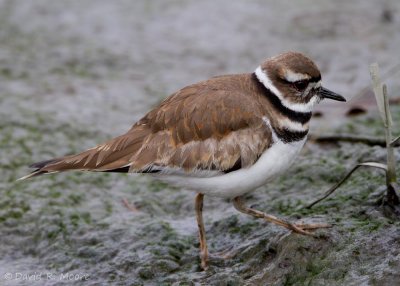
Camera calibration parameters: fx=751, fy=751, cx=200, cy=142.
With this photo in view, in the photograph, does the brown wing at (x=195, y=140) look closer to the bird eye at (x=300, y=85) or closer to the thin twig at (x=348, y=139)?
the bird eye at (x=300, y=85)

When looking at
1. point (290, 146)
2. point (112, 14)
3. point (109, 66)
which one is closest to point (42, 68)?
point (109, 66)

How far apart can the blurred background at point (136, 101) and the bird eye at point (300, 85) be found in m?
0.95

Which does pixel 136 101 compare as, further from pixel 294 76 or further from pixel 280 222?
pixel 280 222

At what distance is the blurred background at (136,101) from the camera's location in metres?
5.68

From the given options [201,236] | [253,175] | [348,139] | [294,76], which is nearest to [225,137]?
[253,175]

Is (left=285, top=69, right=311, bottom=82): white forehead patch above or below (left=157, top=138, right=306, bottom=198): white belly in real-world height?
above

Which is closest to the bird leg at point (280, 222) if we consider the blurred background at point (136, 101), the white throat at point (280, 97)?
the blurred background at point (136, 101)

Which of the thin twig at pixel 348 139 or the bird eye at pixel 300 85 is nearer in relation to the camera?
the bird eye at pixel 300 85

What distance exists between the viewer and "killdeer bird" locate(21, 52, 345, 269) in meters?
5.11

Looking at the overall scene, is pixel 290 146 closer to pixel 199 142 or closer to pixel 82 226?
pixel 199 142

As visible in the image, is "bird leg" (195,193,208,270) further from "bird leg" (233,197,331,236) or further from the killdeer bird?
"bird leg" (233,197,331,236)

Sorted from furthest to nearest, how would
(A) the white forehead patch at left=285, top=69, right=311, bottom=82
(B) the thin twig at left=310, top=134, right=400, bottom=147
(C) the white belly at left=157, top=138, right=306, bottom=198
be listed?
(B) the thin twig at left=310, top=134, right=400, bottom=147 < (A) the white forehead patch at left=285, top=69, right=311, bottom=82 < (C) the white belly at left=157, top=138, right=306, bottom=198

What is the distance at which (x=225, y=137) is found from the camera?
5.20m

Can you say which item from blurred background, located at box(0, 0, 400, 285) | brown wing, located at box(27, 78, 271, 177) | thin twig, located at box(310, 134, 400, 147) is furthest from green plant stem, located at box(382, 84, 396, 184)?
thin twig, located at box(310, 134, 400, 147)
